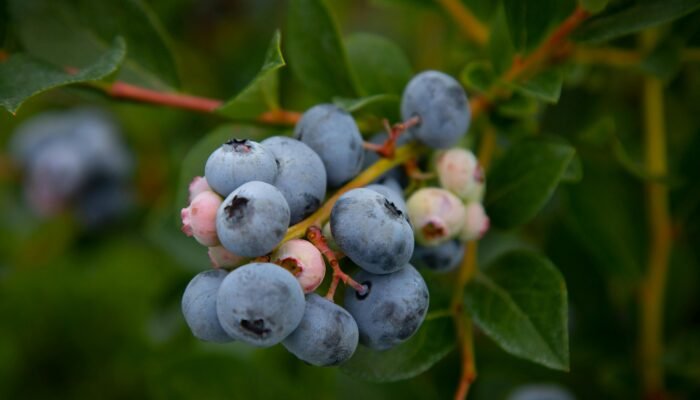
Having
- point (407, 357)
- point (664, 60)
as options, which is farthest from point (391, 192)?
point (664, 60)

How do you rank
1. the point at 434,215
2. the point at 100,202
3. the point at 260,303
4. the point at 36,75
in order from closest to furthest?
Answer: the point at 260,303, the point at 434,215, the point at 36,75, the point at 100,202

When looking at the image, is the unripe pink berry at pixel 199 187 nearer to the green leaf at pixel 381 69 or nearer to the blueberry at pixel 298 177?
the blueberry at pixel 298 177

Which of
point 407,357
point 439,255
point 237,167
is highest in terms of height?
point 237,167

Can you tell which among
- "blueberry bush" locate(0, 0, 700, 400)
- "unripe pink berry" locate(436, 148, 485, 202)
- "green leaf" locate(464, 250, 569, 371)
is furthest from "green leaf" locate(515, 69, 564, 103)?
"green leaf" locate(464, 250, 569, 371)

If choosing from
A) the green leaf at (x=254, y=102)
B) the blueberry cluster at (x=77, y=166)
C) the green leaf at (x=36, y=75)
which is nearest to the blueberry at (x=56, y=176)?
the blueberry cluster at (x=77, y=166)

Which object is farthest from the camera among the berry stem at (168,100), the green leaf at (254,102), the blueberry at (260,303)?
the berry stem at (168,100)

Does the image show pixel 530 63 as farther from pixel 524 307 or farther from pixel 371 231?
pixel 371 231

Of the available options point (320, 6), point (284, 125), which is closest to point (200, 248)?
point (284, 125)

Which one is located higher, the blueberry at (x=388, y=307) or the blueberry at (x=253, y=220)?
the blueberry at (x=253, y=220)
